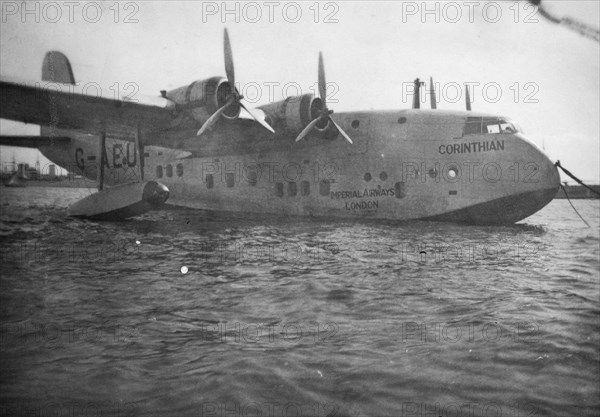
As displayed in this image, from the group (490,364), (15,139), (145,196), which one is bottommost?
(490,364)

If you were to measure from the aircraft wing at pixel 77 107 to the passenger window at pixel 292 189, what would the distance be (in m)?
5.35

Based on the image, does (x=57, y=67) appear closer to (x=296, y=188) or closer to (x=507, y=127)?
(x=296, y=188)

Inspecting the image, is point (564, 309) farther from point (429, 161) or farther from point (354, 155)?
point (354, 155)

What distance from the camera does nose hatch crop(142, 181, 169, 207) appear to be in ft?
46.7

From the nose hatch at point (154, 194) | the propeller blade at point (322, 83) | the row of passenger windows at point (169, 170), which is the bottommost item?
the nose hatch at point (154, 194)

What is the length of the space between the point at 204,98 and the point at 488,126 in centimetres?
960

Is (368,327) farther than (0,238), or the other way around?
(0,238)

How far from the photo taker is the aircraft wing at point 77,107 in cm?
1271

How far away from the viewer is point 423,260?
8289mm

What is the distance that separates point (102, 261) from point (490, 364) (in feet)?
21.6

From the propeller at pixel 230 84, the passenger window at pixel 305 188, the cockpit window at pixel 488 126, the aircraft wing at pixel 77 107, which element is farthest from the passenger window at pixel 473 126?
the aircraft wing at pixel 77 107

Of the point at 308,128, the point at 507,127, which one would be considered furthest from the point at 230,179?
the point at 507,127

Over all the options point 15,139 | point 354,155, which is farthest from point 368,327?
point 15,139

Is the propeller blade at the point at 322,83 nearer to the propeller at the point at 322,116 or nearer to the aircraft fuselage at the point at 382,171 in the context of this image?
the propeller at the point at 322,116
